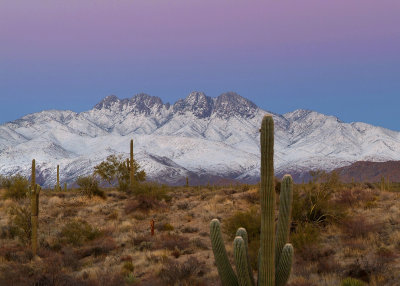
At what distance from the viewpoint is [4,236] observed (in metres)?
18.8

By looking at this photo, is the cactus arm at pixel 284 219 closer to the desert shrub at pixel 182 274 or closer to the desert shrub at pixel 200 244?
the desert shrub at pixel 182 274

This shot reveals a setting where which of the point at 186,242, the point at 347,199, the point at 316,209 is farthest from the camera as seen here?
the point at 347,199

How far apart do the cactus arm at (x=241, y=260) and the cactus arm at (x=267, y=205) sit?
42cm

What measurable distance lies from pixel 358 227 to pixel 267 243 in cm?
894

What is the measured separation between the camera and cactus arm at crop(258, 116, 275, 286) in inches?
300

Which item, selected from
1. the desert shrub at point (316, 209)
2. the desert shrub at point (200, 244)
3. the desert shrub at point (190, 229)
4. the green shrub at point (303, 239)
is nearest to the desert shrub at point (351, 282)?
the green shrub at point (303, 239)

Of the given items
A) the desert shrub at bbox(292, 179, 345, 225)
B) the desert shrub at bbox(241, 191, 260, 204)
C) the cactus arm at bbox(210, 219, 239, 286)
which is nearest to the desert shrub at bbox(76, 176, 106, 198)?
the desert shrub at bbox(241, 191, 260, 204)

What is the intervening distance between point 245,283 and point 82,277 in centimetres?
596

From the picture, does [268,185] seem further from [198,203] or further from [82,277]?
[198,203]

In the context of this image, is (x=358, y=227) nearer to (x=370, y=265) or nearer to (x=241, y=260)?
(x=370, y=265)

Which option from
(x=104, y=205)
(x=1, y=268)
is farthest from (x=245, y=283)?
(x=104, y=205)

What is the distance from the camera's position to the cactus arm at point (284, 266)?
8109 millimetres

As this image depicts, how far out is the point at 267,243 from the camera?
7.70 metres

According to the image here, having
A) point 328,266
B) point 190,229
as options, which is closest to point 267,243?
point 328,266
